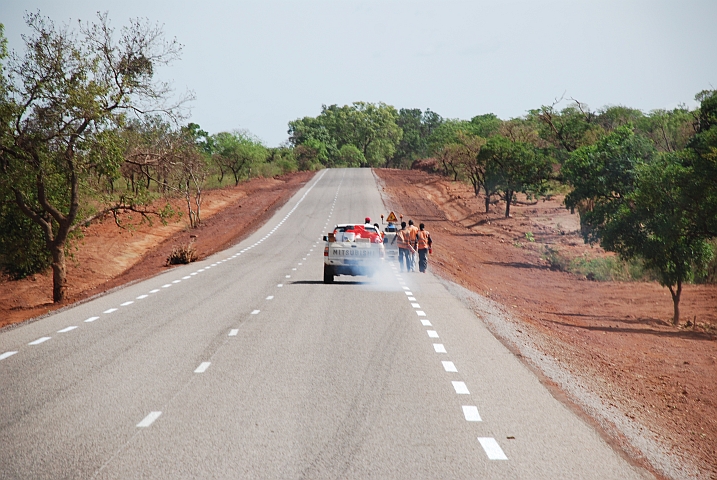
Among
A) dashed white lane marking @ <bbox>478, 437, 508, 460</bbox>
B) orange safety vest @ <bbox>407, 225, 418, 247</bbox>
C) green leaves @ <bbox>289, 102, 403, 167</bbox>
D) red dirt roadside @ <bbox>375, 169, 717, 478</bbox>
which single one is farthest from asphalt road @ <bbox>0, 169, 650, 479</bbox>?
green leaves @ <bbox>289, 102, 403, 167</bbox>

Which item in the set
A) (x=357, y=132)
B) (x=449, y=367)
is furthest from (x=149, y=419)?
(x=357, y=132)

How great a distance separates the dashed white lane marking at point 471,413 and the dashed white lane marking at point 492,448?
0.70 metres

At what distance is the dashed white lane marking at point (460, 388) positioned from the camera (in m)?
9.46

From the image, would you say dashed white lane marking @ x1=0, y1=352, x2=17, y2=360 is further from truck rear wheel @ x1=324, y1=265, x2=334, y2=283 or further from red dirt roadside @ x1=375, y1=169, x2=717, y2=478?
truck rear wheel @ x1=324, y1=265, x2=334, y2=283

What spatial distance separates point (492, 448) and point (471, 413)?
51.4 inches

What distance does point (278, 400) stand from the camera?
29.2 feet

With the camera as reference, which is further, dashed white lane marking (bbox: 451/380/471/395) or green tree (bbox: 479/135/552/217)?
green tree (bbox: 479/135/552/217)

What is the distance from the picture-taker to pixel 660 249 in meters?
31.8

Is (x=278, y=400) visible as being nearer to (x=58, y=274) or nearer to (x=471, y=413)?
(x=471, y=413)

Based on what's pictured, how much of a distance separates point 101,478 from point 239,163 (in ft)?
330

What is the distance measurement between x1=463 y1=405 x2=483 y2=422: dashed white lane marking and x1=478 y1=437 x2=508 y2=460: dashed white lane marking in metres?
0.70

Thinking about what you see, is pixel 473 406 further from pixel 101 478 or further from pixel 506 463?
pixel 101 478

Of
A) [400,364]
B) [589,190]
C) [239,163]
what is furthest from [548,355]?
[239,163]

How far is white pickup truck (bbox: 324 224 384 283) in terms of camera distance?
23984 mm
